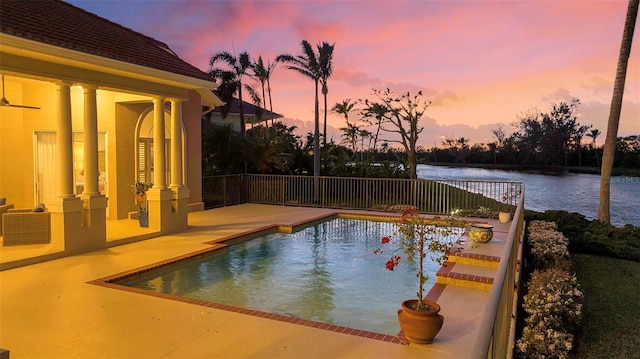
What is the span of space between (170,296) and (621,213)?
21.4 metres

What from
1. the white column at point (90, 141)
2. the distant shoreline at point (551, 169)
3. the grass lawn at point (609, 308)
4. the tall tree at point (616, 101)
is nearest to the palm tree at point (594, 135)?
the distant shoreline at point (551, 169)

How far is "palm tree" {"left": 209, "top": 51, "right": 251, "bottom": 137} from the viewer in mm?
25531

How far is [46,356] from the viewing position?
3.97 meters

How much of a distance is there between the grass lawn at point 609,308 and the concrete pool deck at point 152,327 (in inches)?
62.9

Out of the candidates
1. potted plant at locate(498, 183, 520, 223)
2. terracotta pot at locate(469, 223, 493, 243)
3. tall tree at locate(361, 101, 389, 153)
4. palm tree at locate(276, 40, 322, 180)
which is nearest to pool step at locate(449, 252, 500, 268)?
terracotta pot at locate(469, 223, 493, 243)

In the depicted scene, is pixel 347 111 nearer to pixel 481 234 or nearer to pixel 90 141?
pixel 481 234

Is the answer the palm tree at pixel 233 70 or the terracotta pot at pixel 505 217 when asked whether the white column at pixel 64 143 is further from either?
the palm tree at pixel 233 70

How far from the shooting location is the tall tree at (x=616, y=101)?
494 inches

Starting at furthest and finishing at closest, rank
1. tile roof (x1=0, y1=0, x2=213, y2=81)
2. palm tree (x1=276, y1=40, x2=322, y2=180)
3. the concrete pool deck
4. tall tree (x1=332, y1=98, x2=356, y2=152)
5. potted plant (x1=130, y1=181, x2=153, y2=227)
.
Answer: tall tree (x1=332, y1=98, x2=356, y2=152) < palm tree (x1=276, y1=40, x2=322, y2=180) < potted plant (x1=130, y1=181, x2=153, y2=227) < tile roof (x1=0, y1=0, x2=213, y2=81) < the concrete pool deck

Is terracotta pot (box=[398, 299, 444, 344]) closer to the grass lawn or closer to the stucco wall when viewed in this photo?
the grass lawn

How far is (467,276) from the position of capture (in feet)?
21.1

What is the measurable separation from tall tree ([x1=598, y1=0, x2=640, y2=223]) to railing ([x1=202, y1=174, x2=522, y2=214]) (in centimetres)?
258

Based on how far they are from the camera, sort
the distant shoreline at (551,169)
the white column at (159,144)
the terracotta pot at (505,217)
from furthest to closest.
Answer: the distant shoreline at (551,169)
the terracotta pot at (505,217)
the white column at (159,144)

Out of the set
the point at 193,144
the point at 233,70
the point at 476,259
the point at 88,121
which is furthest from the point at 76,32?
the point at 233,70
